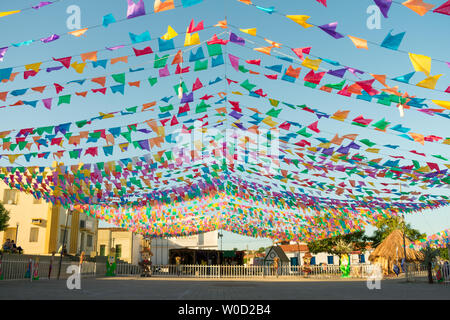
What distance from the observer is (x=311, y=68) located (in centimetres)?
676

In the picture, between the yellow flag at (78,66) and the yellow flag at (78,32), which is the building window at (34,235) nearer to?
the yellow flag at (78,66)

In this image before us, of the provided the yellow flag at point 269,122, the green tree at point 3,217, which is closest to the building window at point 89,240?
the green tree at point 3,217

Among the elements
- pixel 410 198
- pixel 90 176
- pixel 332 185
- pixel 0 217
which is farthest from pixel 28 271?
pixel 410 198

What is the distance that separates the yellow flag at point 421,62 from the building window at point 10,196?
31340 mm

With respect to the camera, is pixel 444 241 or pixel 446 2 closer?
pixel 446 2

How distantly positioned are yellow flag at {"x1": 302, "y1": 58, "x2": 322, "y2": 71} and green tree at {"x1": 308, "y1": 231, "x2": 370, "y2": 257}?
35231 mm

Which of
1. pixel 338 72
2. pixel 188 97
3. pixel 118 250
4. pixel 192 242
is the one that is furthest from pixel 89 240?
pixel 338 72

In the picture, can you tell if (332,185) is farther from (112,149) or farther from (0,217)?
(0,217)

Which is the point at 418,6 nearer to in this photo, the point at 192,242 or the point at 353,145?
the point at 353,145

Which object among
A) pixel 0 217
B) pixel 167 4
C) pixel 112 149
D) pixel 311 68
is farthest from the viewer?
pixel 0 217

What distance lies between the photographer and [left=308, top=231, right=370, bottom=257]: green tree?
39.3 meters

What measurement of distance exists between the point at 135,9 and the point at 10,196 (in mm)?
29781
